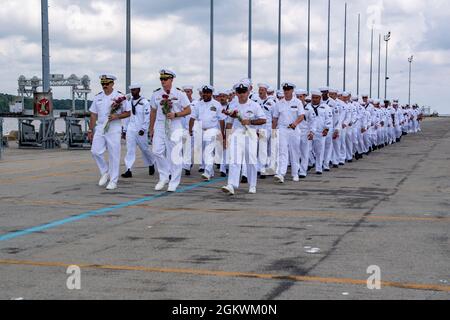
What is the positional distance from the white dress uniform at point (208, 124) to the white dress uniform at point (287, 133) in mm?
1254

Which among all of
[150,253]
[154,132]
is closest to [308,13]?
[154,132]

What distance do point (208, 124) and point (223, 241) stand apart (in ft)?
27.9

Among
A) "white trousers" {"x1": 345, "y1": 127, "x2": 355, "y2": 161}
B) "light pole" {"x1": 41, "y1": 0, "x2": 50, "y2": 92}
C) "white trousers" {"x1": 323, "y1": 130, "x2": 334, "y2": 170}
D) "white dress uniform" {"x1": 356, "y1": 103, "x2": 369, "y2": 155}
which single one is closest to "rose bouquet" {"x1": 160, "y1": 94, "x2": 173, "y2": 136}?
"white trousers" {"x1": 323, "y1": 130, "x2": 334, "y2": 170}

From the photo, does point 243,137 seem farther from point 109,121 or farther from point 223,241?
point 223,241

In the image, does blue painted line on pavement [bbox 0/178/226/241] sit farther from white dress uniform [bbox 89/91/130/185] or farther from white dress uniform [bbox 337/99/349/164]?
white dress uniform [bbox 337/99/349/164]

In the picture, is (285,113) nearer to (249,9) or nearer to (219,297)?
(219,297)

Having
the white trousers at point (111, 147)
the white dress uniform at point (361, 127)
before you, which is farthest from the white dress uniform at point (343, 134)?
the white trousers at point (111, 147)

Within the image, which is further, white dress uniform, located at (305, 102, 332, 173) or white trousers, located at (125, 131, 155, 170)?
white dress uniform, located at (305, 102, 332, 173)

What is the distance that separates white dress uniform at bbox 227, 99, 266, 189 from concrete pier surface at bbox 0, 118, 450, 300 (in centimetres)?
51

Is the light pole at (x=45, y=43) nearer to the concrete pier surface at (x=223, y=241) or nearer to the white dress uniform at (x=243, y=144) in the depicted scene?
the concrete pier surface at (x=223, y=241)

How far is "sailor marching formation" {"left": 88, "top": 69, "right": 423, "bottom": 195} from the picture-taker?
12945 millimetres

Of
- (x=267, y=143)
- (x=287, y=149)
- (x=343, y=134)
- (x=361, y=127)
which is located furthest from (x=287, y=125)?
(x=361, y=127)

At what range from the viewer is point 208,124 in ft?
54.0

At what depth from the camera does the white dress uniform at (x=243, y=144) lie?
12.7 metres
